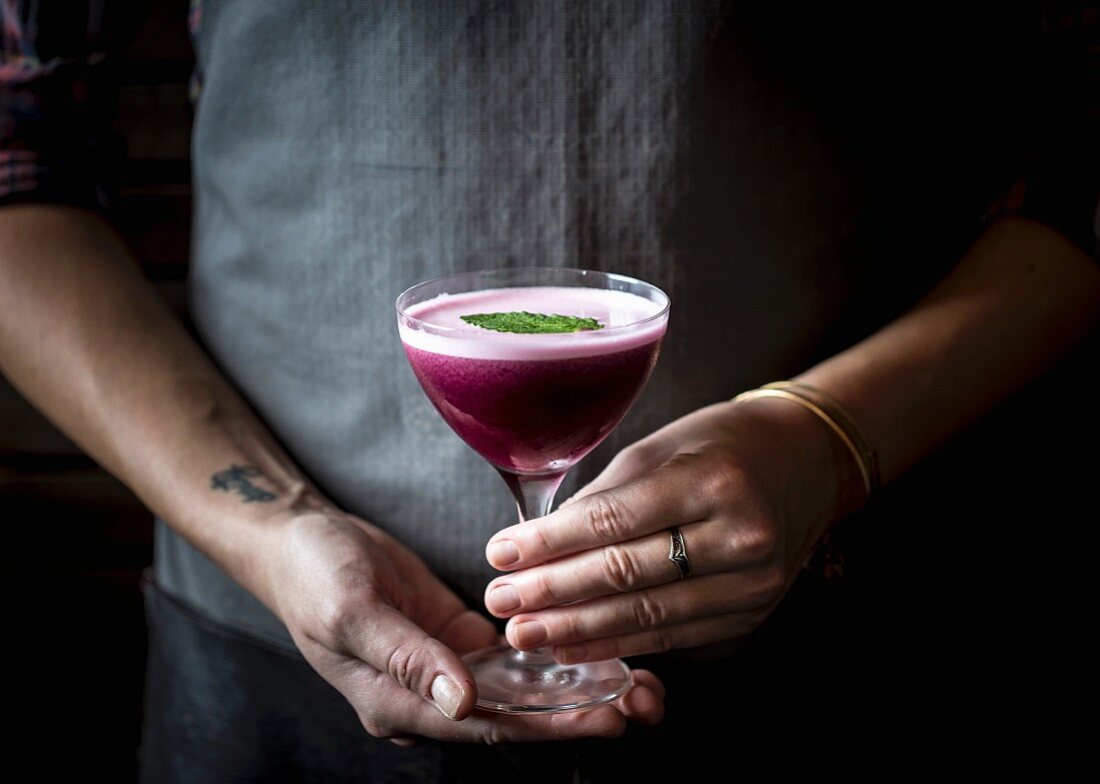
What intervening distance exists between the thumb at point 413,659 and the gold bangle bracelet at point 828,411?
16.9 inches

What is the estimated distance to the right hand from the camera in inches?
35.2

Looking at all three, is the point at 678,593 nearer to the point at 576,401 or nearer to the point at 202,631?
the point at 576,401

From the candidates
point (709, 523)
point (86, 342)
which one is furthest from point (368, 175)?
point (709, 523)

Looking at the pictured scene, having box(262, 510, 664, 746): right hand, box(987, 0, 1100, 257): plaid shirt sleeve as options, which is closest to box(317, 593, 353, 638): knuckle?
box(262, 510, 664, 746): right hand

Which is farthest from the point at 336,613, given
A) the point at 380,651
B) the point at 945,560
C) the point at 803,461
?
the point at 945,560

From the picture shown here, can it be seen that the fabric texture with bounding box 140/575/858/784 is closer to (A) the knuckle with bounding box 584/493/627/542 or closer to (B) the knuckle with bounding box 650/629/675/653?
(B) the knuckle with bounding box 650/629/675/653

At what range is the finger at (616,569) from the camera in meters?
0.89

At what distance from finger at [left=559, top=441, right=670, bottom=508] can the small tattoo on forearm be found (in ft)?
1.35

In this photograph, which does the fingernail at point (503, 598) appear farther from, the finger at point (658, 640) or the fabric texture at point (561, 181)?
the fabric texture at point (561, 181)

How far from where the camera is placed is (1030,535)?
1.49 meters

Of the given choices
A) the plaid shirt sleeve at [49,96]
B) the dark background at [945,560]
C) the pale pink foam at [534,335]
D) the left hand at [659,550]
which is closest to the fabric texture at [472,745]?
the dark background at [945,560]

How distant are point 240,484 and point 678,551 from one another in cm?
57

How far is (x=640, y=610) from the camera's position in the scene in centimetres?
93

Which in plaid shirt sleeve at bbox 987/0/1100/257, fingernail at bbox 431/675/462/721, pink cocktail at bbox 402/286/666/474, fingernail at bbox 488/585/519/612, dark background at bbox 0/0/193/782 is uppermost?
plaid shirt sleeve at bbox 987/0/1100/257
